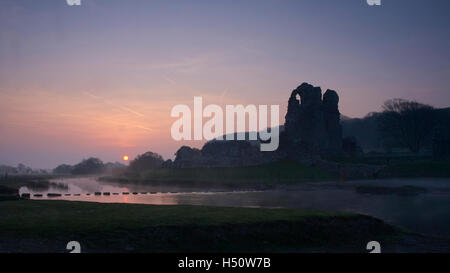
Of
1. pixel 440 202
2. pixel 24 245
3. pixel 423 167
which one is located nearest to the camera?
pixel 24 245

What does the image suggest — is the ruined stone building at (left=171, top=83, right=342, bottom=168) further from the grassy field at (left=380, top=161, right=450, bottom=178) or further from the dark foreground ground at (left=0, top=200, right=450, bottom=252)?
the dark foreground ground at (left=0, top=200, right=450, bottom=252)

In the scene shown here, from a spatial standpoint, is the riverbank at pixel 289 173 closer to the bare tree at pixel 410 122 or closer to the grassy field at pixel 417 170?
the grassy field at pixel 417 170

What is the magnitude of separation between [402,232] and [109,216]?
14.8 metres

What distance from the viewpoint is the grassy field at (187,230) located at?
659 inches

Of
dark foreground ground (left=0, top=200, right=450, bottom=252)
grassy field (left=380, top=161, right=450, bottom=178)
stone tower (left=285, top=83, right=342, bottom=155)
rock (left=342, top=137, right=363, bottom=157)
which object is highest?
stone tower (left=285, top=83, right=342, bottom=155)

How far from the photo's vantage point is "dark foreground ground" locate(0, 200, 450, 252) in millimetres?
16781

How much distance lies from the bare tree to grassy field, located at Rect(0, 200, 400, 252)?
88837mm

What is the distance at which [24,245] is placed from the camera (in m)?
15.7

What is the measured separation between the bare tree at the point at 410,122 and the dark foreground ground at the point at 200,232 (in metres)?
88.8

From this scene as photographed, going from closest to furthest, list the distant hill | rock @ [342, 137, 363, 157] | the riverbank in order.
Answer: the riverbank → rock @ [342, 137, 363, 157] → the distant hill

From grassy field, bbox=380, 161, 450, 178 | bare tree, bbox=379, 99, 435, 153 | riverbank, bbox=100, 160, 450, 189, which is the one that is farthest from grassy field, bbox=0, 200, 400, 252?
bare tree, bbox=379, 99, 435, 153

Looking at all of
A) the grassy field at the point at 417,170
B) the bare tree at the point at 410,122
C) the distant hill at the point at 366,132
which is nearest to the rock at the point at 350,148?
the bare tree at the point at 410,122
